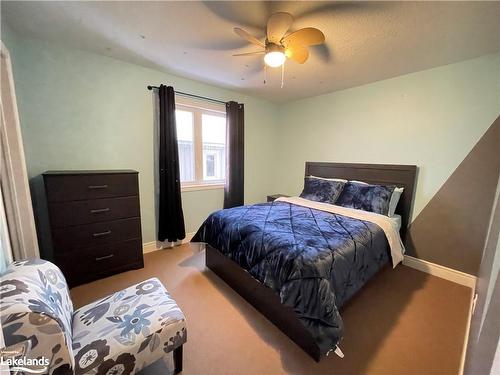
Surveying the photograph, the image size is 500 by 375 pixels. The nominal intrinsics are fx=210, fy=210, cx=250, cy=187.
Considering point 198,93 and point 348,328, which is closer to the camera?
point 348,328

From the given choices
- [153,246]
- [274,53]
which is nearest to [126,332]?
[153,246]

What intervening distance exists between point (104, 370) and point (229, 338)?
84 centimetres

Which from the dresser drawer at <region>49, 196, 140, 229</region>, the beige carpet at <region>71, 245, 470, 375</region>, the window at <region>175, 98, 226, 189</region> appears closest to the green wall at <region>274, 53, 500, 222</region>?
the beige carpet at <region>71, 245, 470, 375</region>

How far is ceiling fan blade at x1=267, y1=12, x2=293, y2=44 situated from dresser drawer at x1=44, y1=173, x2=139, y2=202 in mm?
1911

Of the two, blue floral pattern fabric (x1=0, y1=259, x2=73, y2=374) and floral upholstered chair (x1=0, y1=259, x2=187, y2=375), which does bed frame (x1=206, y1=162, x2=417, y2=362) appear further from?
blue floral pattern fabric (x1=0, y1=259, x2=73, y2=374)

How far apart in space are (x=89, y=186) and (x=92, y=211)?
0.26 meters

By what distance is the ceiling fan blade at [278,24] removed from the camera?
145cm

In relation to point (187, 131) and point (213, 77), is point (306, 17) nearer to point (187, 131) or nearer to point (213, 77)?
point (213, 77)

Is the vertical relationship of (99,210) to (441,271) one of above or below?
above

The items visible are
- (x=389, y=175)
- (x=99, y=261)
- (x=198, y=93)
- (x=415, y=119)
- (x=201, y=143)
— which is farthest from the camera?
(x=201, y=143)

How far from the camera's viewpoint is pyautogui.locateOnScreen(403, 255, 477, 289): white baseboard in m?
2.24

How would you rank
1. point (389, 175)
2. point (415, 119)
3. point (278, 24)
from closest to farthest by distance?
point (278, 24) < point (415, 119) < point (389, 175)

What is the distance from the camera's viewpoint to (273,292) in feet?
5.45

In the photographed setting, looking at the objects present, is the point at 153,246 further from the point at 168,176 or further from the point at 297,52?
the point at 297,52
